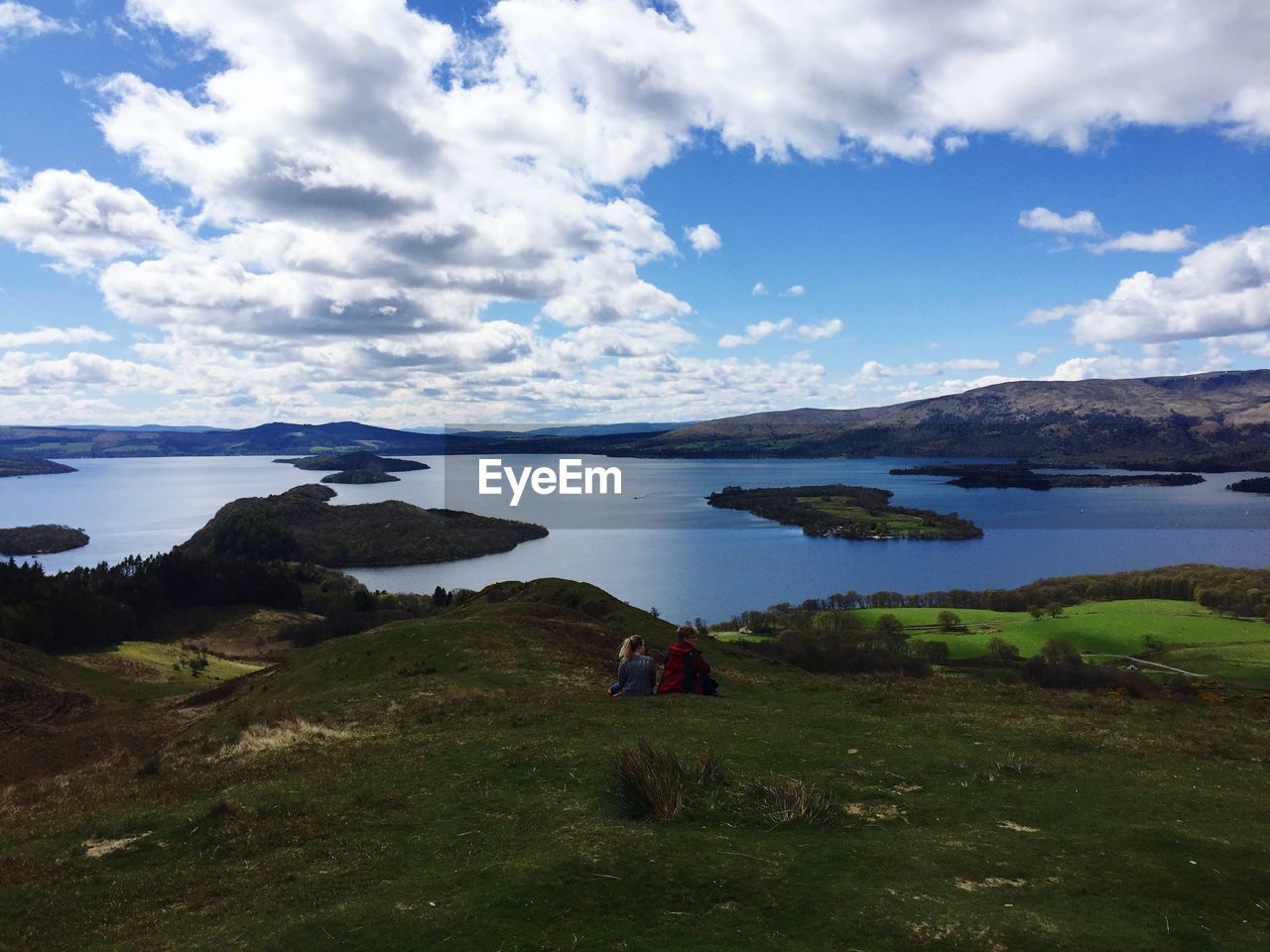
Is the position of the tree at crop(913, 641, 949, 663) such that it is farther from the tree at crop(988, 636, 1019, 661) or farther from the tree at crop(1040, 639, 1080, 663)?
the tree at crop(1040, 639, 1080, 663)

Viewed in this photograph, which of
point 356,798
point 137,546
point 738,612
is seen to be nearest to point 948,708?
point 356,798

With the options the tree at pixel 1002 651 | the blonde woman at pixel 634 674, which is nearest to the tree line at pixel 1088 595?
the tree at pixel 1002 651

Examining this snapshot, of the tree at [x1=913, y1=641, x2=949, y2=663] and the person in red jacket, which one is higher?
the person in red jacket

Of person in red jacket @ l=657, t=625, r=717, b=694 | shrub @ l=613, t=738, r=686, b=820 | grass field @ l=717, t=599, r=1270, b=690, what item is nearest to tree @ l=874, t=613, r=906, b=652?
grass field @ l=717, t=599, r=1270, b=690

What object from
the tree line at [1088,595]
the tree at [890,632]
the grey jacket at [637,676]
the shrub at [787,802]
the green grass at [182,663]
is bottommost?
the tree line at [1088,595]

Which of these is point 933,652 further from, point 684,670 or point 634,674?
point 634,674

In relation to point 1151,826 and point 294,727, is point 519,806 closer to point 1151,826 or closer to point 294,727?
point 1151,826

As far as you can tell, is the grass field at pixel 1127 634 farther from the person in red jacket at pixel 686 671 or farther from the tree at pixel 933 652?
the person in red jacket at pixel 686 671
